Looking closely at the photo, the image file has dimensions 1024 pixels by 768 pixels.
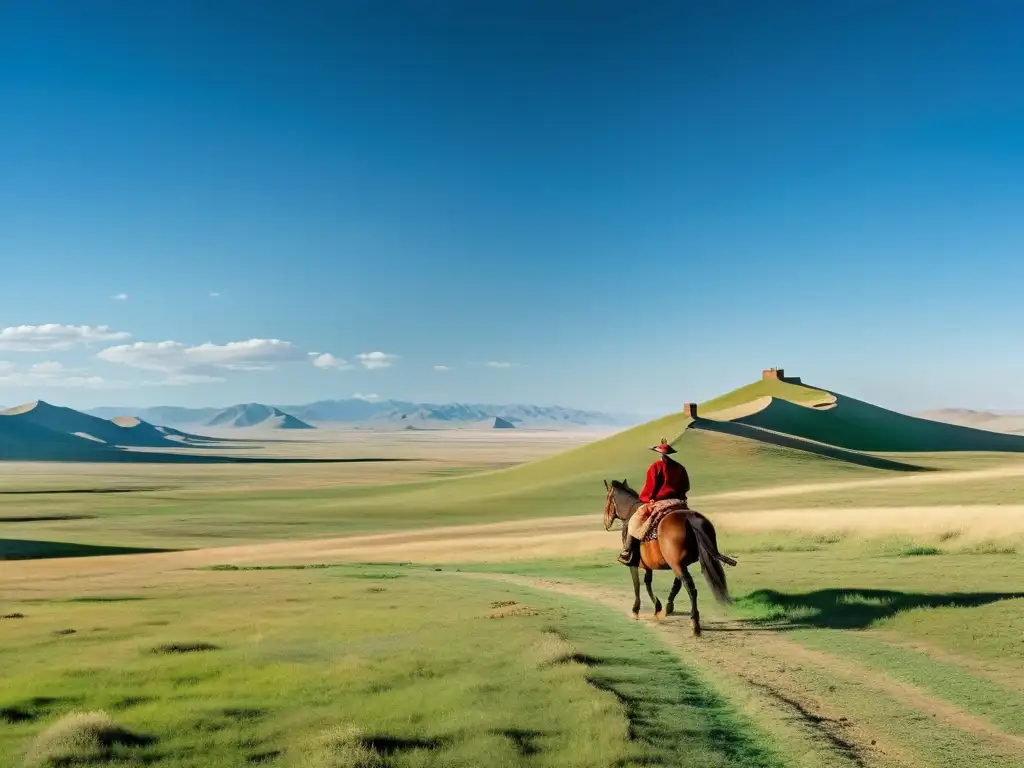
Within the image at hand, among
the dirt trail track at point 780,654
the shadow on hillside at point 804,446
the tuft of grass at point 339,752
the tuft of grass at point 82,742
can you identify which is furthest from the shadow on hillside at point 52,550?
the shadow on hillside at point 804,446

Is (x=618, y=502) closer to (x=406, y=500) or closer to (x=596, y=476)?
(x=596, y=476)

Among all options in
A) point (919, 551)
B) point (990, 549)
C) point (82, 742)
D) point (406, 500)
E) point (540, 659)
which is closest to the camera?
point (82, 742)

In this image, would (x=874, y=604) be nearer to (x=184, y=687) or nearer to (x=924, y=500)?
(x=184, y=687)

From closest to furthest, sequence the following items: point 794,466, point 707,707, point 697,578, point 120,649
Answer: point 707,707
point 120,649
point 697,578
point 794,466

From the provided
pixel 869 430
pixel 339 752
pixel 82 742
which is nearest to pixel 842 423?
pixel 869 430

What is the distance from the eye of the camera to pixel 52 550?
2189 inches

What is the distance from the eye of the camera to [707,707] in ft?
37.4

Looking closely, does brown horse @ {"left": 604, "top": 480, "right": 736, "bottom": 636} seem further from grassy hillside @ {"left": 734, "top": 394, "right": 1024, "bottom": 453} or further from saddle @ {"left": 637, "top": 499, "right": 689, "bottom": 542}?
grassy hillside @ {"left": 734, "top": 394, "right": 1024, "bottom": 453}

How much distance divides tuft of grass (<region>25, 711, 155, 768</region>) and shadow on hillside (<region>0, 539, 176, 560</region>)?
48.9m

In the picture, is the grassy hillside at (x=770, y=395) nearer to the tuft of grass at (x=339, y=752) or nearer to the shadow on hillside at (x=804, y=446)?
the shadow on hillside at (x=804, y=446)

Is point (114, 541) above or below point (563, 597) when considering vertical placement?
below

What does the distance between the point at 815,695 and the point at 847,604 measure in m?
7.85

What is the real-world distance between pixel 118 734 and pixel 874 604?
54.2 feet

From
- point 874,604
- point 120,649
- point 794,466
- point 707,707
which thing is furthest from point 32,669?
point 794,466
